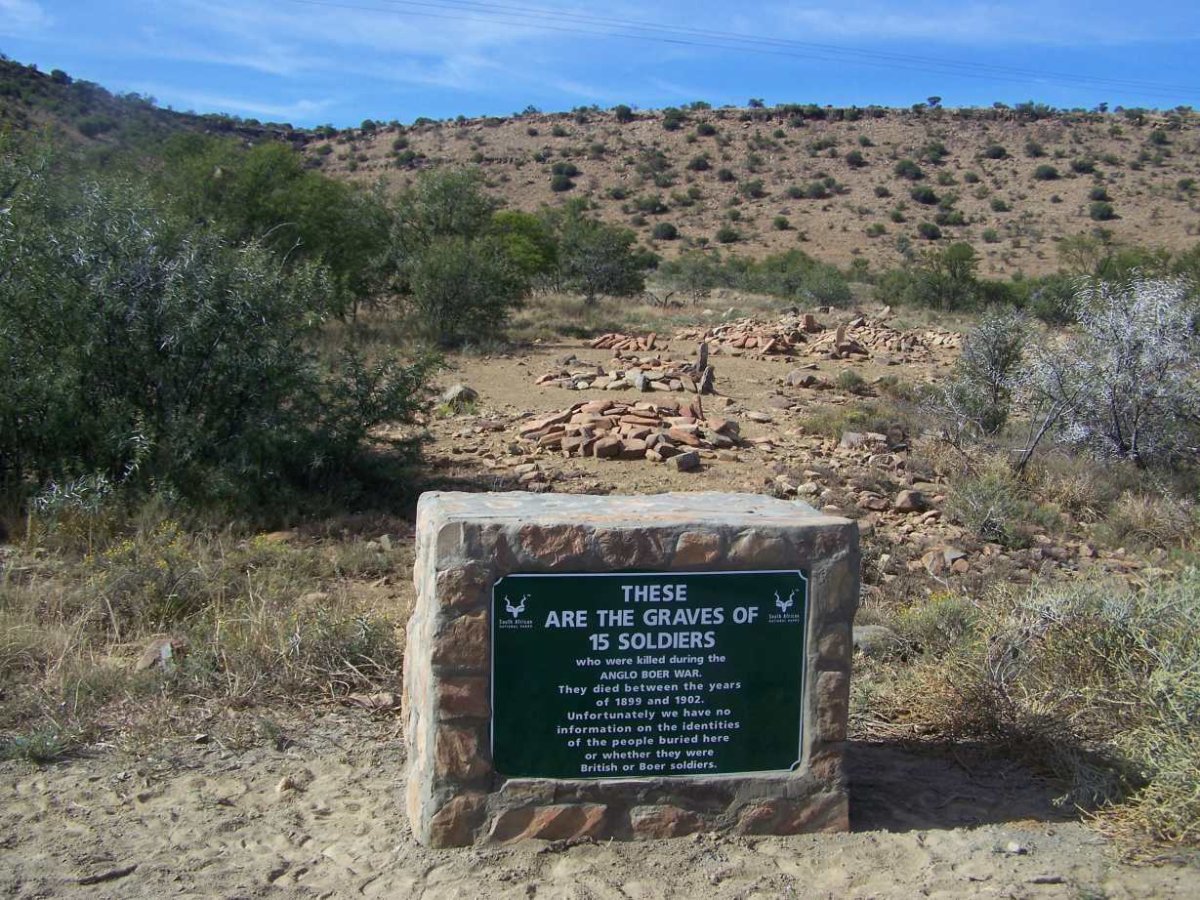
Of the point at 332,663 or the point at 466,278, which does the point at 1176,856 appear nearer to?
the point at 332,663

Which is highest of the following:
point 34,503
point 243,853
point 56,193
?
point 56,193

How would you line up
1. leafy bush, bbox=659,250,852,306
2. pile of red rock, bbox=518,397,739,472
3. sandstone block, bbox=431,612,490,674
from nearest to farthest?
1. sandstone block, bbox=431,612,490,674
2. pile of red rock, bbox=518,397,739,472
3. leafy bush, bbox=659,250,852,306

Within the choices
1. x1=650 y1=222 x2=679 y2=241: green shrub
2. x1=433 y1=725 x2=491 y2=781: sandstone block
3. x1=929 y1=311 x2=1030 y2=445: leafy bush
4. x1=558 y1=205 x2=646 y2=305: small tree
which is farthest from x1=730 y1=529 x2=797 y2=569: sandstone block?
x1=650 y1=222 x2=679 y2=241: green shrub

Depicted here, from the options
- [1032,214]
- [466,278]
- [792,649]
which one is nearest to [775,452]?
[792,649]

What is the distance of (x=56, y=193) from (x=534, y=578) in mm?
7888

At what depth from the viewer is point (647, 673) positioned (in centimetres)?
375

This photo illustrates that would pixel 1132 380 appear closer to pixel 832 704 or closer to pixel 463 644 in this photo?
pixel 832 704

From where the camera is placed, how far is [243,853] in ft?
12.2

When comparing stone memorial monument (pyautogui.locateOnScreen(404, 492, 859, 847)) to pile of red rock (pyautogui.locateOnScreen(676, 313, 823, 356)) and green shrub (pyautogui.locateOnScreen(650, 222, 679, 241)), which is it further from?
green shrub (pyautogui.locateOnScreen(650, 222, 679, 241))

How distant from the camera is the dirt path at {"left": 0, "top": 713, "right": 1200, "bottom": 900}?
3.50m

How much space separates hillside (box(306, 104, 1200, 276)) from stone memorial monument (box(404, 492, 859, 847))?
40.9m

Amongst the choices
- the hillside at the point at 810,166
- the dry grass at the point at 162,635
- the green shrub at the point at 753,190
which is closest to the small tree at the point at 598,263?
the hillside at the point at 810,166

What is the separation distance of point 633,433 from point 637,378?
3949 millimetres

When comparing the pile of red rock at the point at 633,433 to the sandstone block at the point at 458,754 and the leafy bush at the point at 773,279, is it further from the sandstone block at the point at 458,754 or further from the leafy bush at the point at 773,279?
the leafy bush at the point at 773,279
